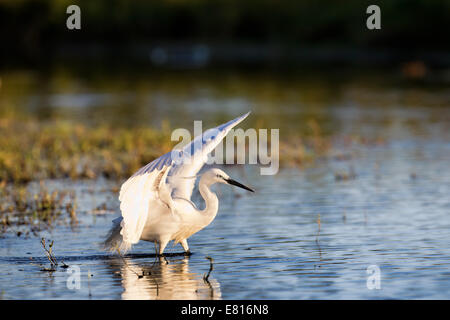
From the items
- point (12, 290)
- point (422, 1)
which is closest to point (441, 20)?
point (422, 1)

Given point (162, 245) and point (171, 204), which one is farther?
point (162, 245)

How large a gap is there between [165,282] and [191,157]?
127cm

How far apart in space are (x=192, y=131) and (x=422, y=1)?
1499 inches

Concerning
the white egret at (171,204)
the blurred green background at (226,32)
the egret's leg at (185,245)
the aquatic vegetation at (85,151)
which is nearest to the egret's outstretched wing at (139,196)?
the white egret at (171,204)

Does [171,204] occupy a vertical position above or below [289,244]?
above

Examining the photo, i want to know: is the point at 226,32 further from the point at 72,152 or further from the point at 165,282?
the point at 165,282

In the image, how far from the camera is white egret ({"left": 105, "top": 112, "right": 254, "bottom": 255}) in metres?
8.65

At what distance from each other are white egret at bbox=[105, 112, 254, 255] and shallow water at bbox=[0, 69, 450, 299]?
28cm

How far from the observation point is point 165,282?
8.39 metres

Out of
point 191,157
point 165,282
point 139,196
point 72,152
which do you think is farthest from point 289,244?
point 72,152

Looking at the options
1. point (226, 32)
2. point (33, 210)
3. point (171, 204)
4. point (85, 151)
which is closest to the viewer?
point (171, 204)

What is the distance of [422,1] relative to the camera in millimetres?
55000

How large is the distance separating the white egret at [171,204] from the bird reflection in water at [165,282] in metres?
0.28
